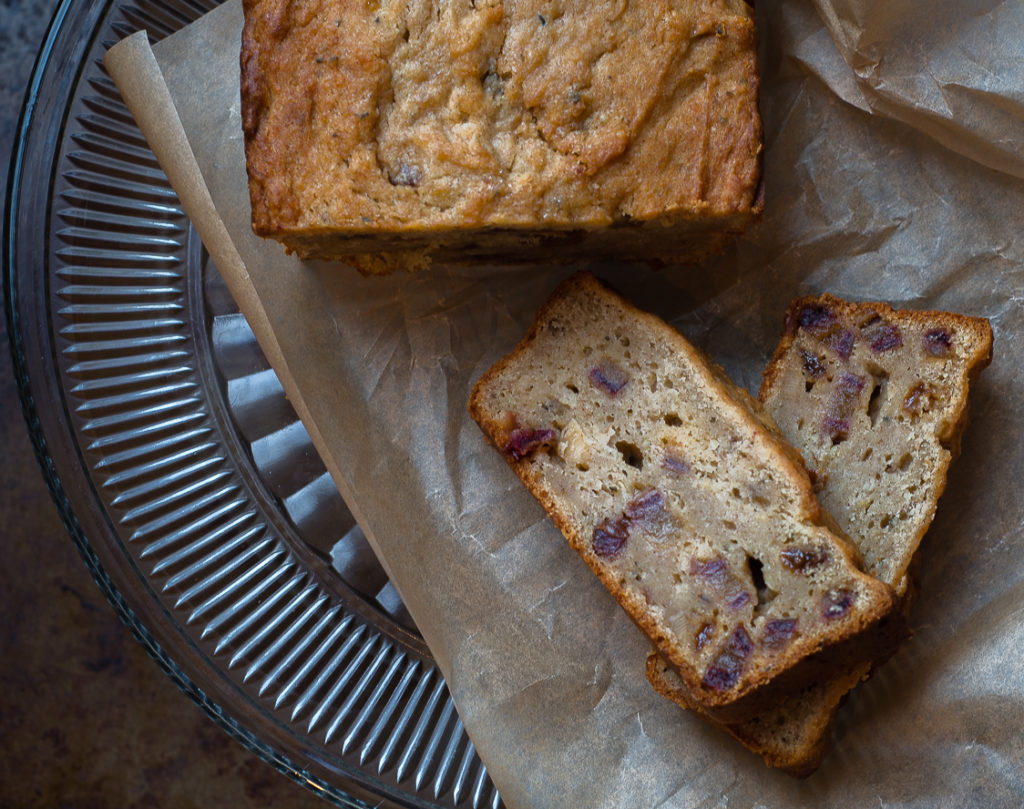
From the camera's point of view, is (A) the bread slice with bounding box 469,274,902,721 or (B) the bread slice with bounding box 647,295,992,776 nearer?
(A) the bread slice with bounding box 469,274,902,721

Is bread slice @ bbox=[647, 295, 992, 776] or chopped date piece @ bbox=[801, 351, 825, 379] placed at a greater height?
chopped date piece @ bbox=[801, 351, 825, 379]

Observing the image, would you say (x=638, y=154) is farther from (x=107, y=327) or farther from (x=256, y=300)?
(x=107, y=327)

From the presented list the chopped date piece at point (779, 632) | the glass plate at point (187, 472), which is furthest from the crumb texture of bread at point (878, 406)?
the glass plate at point (187, 472)

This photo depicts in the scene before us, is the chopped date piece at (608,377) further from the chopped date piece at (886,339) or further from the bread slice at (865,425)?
A: the chopped date piece at (886,339)

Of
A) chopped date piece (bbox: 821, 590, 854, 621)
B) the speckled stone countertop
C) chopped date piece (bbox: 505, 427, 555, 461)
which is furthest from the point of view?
the speckled stone countertop

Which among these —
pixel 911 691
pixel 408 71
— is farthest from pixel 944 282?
pixel 408 71

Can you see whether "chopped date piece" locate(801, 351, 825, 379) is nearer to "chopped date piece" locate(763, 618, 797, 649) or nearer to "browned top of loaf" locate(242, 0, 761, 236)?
"browned top of loaf" locate(242, 0, 761, 236)

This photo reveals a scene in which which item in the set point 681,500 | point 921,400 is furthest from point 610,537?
point 921,400

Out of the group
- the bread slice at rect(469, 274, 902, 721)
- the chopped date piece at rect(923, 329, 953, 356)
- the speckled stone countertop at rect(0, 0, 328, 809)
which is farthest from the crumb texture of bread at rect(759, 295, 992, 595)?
the speckled stone countertop at rect(0, 0, 328, 809)
